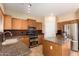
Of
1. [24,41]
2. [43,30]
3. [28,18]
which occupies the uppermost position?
[28,18]

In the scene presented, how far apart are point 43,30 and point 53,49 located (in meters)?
0.29

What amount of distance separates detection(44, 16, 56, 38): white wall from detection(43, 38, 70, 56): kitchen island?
7cm

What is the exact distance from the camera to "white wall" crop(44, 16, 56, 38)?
1580mm

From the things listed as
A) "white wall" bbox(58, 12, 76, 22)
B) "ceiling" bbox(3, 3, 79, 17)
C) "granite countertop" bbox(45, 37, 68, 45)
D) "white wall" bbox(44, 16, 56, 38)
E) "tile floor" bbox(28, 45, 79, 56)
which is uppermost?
"ceiling" bbox(3, 3, 79, 17)

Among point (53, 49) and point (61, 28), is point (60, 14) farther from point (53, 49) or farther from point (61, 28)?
point (53, 49)

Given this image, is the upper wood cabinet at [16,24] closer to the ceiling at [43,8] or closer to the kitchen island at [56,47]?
the ceiling at [43,8]

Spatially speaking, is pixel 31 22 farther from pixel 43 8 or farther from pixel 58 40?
pixel 58 40

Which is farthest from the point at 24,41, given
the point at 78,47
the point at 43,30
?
the point at 78,47

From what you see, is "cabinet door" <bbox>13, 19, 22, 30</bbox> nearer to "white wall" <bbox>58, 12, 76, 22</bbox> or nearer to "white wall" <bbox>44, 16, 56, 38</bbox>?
"white wall" <bbox>44, 16, 56, 38</bbox>

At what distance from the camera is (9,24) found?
1.53 m

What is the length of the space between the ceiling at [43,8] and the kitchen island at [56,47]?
1.19 feet

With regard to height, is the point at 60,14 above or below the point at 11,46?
above

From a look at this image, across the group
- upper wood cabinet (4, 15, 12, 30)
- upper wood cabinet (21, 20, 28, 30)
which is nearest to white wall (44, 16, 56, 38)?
upper wood cabinet (21, 20, 28, 30)

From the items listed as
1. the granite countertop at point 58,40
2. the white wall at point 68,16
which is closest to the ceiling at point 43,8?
the white wall at point 68,16
